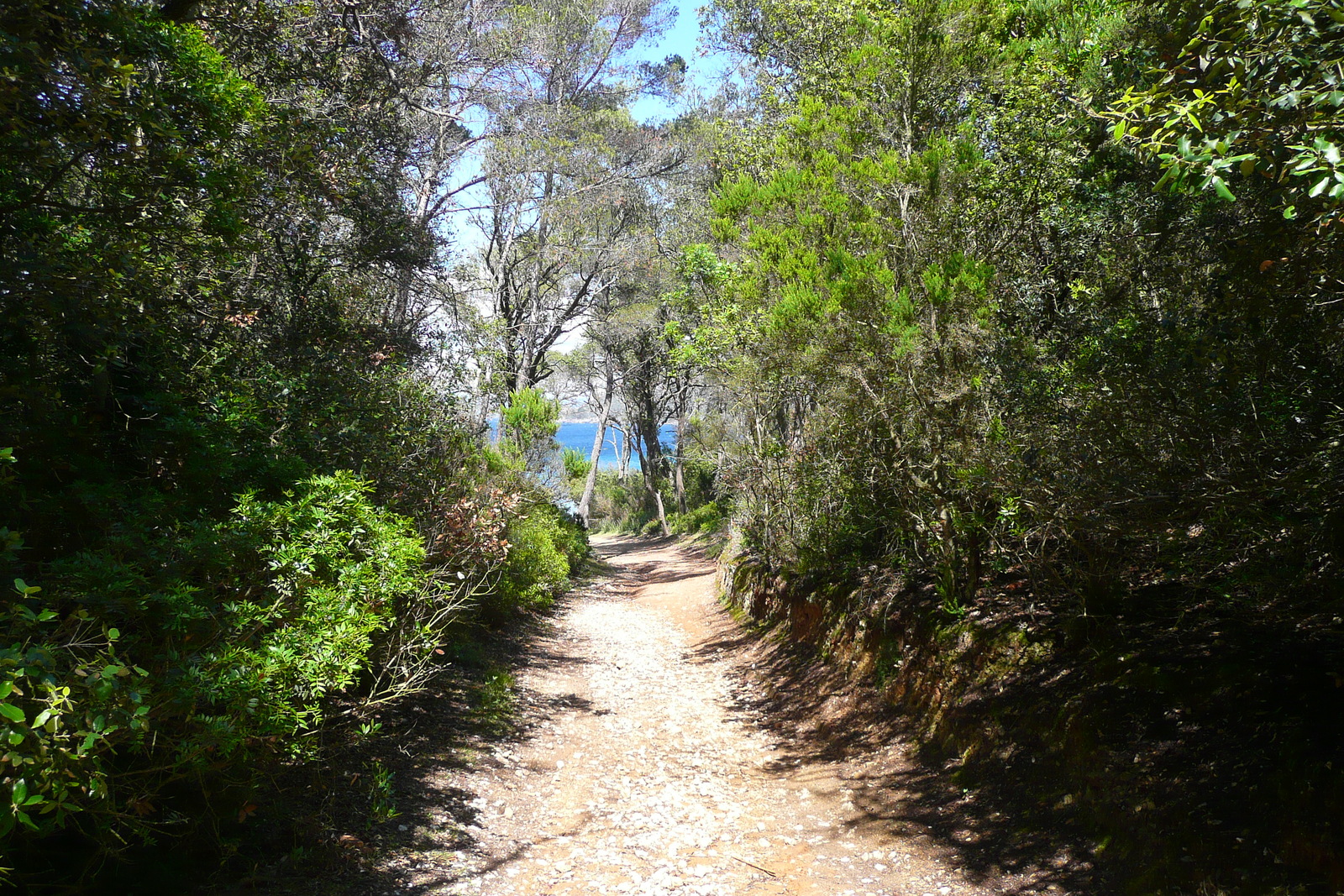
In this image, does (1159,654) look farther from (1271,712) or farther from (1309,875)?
(1309,875)

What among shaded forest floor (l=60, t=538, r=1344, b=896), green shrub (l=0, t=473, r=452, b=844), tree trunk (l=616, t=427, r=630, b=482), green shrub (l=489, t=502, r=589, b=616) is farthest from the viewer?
tree trunk (l=616, t=427, r=630, b=482)

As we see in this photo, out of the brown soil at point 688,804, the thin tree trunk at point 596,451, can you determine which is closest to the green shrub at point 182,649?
the brown soil at point 688,804

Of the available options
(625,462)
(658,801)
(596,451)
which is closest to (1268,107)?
(658,801)

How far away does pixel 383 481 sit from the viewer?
23.2ft

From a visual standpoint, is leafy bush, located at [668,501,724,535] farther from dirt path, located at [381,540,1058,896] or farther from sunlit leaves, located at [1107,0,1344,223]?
sunlit leaves, located at [1107,0,1344,223]

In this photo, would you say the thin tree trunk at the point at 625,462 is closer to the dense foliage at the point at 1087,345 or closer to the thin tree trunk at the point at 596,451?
the thin tree trunk at the point at 596,451

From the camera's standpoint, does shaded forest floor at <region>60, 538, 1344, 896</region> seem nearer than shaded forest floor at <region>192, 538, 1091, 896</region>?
Yes

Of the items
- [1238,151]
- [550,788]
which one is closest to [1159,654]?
[1238,151]

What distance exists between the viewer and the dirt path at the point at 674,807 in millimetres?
4641

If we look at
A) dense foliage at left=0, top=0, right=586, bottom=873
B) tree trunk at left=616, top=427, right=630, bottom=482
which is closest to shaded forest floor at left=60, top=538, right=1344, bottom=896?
dense foliage at left=0, top=0, right=586, bottom=873

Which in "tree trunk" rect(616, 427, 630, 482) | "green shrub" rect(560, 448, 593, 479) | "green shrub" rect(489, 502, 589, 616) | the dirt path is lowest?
the dirt path

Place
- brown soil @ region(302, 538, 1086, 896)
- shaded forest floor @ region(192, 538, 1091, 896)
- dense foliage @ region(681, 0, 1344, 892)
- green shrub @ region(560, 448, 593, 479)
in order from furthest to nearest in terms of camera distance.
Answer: green shrub @ region(560, 448, 593, 479) < brown soil @ region(302, 538, 1086, 896) < shaded forest floor @ region(192, 538, 1091, 896) < dense foliage @ region(681, 0, 1344, 892)

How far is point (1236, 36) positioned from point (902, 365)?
10.8 ft

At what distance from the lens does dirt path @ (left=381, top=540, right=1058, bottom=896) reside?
464cm
